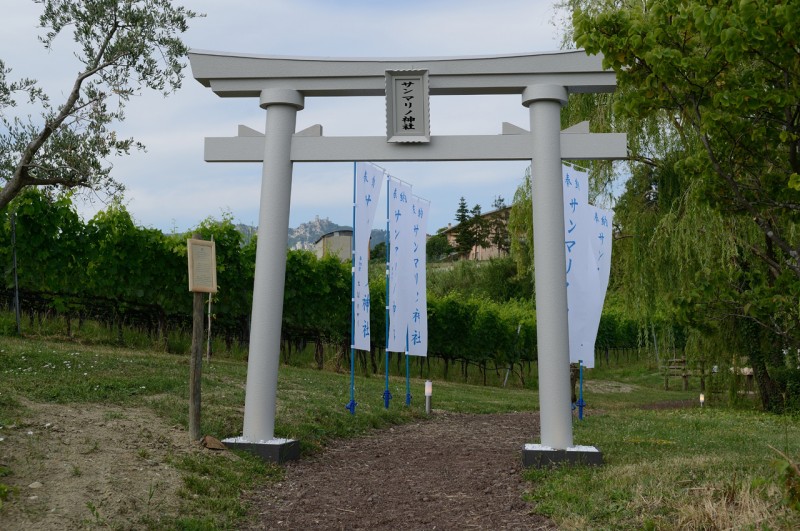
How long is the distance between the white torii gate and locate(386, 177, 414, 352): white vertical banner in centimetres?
454

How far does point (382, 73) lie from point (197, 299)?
311cm

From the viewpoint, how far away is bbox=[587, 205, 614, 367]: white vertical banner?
9.54 m

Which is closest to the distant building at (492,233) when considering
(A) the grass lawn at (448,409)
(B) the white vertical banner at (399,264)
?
(A) the grass lawn at (448,409)

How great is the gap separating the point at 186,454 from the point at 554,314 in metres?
3.84

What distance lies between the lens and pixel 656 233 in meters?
15.8

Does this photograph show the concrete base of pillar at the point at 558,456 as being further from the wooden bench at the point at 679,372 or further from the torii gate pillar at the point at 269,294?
the wooden bench at the point at 679,372

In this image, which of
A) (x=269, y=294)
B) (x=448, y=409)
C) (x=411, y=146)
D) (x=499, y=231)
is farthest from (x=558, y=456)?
(x=499, y=231)

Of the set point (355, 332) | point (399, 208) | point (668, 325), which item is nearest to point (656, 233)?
point (668, 325)

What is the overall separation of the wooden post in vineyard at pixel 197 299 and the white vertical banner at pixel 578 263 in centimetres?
432

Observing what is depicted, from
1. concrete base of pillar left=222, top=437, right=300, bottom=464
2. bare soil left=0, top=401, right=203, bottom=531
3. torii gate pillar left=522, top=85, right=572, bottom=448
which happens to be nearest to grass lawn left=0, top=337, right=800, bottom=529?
bare soil left=0, top=401, right=203, bottom=531

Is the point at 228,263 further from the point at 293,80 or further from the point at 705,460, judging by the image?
the point at 705,460

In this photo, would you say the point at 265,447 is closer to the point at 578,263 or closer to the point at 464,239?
the point at 578,263

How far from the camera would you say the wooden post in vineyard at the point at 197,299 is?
25.5ft

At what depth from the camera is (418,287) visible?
1313 cm
